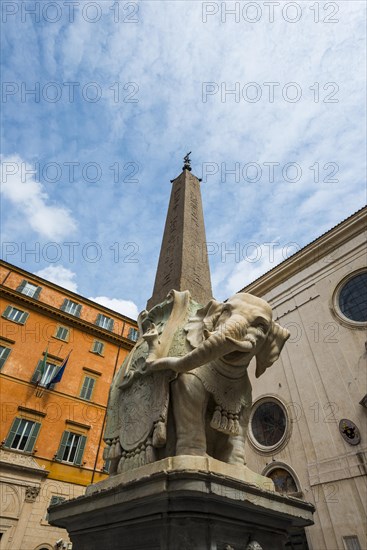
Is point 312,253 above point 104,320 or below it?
below

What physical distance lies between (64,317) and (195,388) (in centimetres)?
1799

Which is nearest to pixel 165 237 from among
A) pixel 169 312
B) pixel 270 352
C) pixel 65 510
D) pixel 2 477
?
pixel 169 312

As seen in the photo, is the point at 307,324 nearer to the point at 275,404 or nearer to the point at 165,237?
the point at 275,404

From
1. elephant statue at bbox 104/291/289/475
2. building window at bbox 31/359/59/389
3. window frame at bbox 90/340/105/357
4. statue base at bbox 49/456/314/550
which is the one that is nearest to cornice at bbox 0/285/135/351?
window frame at bbox 90/340/105/357

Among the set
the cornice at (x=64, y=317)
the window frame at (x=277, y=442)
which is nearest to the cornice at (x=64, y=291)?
the cornice at (x=64, y=317)

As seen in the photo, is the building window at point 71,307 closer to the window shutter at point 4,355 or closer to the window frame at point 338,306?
the window shutter at point 4,355

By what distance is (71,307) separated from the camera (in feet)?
68.8

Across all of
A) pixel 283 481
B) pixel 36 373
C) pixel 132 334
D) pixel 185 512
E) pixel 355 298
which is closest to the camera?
pixel 185 512

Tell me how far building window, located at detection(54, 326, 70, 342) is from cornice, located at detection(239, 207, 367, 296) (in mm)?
10696

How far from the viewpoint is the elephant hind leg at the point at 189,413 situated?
112 inches

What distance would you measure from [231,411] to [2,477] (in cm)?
1438

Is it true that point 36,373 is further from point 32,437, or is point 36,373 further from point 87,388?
point 32,437

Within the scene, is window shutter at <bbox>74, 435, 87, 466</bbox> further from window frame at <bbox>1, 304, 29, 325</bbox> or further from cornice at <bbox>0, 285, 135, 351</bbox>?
window frame at <bbox>1, 304, 29, 325</bbox>

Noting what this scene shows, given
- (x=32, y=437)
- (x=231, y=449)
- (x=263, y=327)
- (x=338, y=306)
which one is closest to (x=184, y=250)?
(x=263, y=327)
